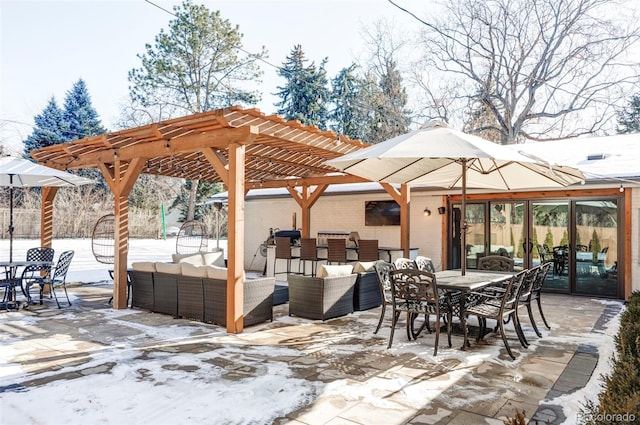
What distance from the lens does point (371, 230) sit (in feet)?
→ 36.7

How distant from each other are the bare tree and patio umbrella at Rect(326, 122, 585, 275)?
34.8 ft

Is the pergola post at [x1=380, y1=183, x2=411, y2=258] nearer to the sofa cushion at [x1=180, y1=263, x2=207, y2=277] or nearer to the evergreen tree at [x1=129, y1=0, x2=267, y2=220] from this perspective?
the sofa cushion at [x1=180, y1=263, x2=207, y2=277]

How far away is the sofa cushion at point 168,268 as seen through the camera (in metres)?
6.23

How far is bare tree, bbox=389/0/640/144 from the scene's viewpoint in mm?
15195

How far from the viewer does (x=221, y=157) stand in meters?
5.68

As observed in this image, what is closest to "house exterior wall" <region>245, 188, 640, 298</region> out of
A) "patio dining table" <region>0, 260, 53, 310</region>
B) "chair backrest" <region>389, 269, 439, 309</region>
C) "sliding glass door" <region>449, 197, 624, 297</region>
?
"sliding glass door" <region>449, 197, 624, 297</region>

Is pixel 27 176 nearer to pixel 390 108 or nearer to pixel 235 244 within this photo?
pixel 235 244

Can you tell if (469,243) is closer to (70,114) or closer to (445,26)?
(445,26)

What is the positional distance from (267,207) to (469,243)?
6099mm

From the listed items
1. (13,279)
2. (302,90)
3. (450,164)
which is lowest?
(13,279)

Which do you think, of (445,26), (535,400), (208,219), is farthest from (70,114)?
(535,400)

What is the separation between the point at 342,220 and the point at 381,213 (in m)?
1.28

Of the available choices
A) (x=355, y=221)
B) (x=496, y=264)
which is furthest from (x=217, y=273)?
(x=355, y=221)

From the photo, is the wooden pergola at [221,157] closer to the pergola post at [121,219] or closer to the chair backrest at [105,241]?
the pergola post at [121,219]
